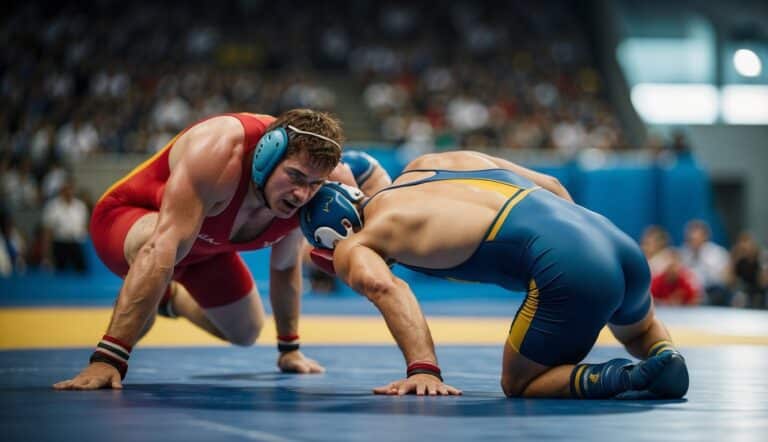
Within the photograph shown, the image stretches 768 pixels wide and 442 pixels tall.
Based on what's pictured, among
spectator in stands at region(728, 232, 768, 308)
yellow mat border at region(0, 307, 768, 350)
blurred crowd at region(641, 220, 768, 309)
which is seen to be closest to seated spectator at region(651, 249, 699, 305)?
blurred crowd at region(641, 220, 768, 309)

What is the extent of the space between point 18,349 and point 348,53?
1508 centimetres

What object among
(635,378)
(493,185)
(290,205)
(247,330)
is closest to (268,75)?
(247,330)

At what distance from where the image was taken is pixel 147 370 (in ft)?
16.6

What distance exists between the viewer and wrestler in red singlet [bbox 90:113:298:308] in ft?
15.3

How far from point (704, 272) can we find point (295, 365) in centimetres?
880

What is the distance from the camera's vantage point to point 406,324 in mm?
3830

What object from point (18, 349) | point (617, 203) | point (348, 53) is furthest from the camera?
point (348, 53)

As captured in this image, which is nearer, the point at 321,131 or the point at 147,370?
the point at 321,131

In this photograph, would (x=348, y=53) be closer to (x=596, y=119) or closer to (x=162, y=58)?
(x=162, y=58)

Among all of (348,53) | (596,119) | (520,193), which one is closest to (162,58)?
(348,53)

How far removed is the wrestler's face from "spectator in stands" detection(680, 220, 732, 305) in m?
9.27

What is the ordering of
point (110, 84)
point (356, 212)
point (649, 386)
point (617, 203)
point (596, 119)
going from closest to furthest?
point (649, 386) < point (356, 212) < point (617, 203) < point (110, 84) < point (596, 119)

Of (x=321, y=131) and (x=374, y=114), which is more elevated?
(x=374, y=114)

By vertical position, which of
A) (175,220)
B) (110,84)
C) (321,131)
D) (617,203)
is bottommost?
(175,220)
